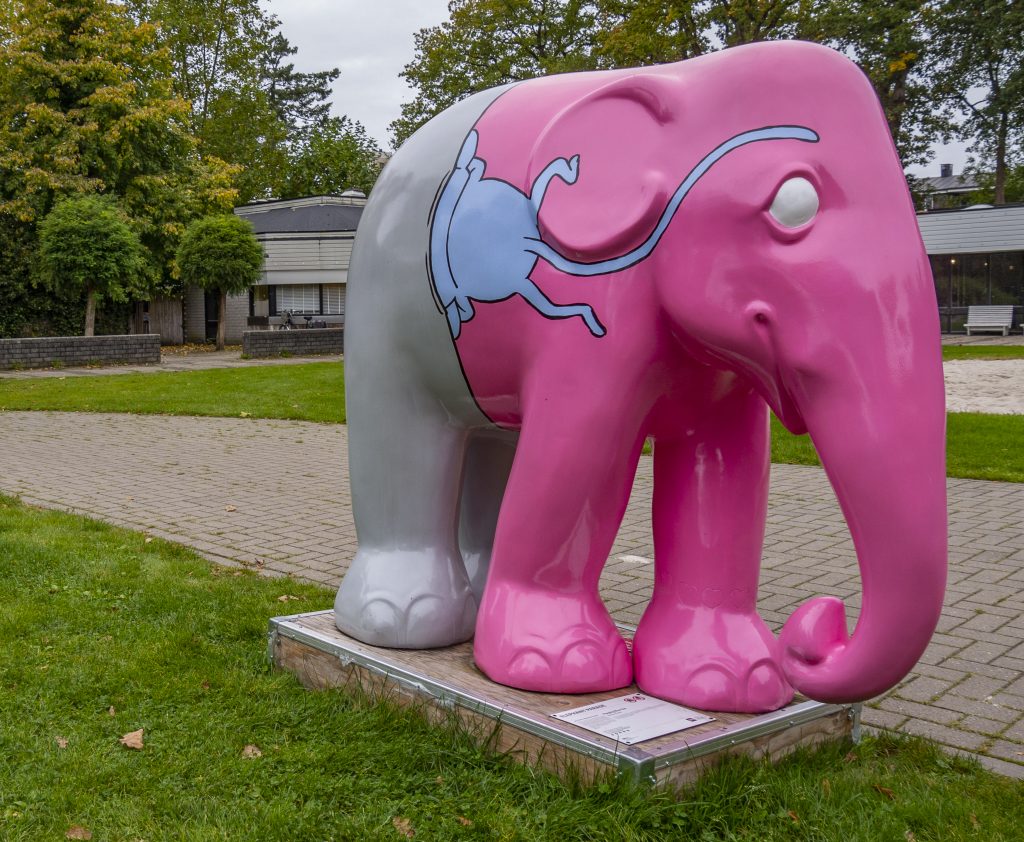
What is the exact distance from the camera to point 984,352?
67.3 ft

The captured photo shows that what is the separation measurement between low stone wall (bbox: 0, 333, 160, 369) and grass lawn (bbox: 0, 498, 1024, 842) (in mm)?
17463

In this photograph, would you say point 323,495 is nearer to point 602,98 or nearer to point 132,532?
point 132,532

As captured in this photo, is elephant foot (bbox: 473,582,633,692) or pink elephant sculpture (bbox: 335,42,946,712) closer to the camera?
pink elephant sculpture (bbox: 335,42,946,712)

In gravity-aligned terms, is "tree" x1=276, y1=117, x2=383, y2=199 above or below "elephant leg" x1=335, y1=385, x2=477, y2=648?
above

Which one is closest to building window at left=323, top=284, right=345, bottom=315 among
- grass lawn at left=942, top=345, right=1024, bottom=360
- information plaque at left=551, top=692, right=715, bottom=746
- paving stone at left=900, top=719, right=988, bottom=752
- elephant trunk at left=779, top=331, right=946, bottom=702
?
grass lawn at left=942, top=345, right=1024, bottom=360

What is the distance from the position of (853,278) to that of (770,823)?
4.42 feet

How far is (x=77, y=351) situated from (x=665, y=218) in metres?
20.3

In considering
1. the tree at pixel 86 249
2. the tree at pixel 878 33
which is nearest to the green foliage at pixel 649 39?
the tree at pixel 878 33

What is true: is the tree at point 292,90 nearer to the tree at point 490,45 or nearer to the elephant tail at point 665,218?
the tree at point 490,45

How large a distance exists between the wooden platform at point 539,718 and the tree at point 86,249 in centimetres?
2084

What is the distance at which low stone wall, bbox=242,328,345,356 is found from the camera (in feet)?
76.2

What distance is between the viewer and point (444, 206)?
306 centimetres

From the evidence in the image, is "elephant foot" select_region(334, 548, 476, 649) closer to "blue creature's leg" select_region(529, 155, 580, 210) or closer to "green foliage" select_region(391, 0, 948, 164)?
"blue creature's leg" select_region(529, 155, 580, 210)

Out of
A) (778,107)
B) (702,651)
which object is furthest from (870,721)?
(778,107)
